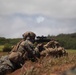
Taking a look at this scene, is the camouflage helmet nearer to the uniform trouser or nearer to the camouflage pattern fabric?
the camouflage pattern fabric

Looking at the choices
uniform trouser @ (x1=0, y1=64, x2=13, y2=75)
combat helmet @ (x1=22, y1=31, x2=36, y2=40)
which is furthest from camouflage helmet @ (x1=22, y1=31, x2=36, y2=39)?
uniform trouser @ (x1=0, y1=64, x2=13, y2=75)

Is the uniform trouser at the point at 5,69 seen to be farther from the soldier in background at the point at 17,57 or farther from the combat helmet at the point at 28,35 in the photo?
the combat helmet at the point at 28,35

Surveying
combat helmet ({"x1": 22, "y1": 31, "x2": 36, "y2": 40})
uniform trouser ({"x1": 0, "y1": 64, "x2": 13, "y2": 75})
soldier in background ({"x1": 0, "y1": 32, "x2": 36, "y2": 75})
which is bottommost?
uniform trouser ({"x1": 0, "y1": 64, "x2": 13, "y2": 75})

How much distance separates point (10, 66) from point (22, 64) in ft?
2.73

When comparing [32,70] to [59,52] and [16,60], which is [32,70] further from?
[59,52]

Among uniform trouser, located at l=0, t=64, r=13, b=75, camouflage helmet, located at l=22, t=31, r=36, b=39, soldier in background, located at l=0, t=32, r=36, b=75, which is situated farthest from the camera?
camouflage helmet, located at l=22, t=31, r=36, b=39

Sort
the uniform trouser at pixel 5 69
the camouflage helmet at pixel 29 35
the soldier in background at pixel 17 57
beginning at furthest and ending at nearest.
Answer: the camouflage helmet at pixel 29 35, the soldier in background at pixel 17 57, the uniform trouser at pixel 5 69

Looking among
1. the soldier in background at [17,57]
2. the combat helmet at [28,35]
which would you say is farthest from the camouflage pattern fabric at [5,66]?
the combat helmet at [28,35]

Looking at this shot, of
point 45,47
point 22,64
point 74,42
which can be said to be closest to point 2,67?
point 22,64

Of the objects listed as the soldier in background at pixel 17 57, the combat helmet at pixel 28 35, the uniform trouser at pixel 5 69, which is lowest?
the uniform trouser at pixel 5 69

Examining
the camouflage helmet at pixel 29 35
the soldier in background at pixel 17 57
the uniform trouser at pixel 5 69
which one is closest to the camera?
the uniform trouser at pixel 5 69

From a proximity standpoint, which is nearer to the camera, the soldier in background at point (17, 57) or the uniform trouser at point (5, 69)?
the uniform trouser at point (5, 69)

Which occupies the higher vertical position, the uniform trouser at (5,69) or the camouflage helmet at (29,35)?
the camouflage helmet at (29,35)

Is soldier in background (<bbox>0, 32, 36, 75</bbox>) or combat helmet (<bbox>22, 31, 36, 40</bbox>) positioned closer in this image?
soldier in background (<bbox>0, 32, 36, 75</bbox>)
